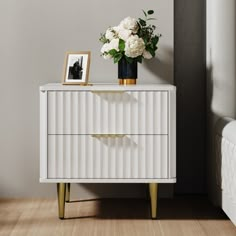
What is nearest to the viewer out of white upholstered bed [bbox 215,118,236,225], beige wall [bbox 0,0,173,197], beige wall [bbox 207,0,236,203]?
white upholstered bed [bbox 215,118,236,225]

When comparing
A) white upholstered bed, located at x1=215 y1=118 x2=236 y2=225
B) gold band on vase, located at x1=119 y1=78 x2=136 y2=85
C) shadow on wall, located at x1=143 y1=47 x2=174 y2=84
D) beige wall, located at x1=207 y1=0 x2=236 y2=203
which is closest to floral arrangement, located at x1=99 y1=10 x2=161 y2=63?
gold band on vase, located at x1=119 y1=78 x2=136 y2=85

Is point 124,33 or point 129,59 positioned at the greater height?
point 124,33

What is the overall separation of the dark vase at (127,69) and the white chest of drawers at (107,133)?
20 centimetres

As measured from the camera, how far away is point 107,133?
313cm

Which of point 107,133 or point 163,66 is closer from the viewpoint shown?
point 107,133

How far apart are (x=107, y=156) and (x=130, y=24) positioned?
0.67 m

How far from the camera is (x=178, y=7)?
3.66 metres

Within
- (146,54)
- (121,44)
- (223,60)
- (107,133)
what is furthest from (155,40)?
(107,133)

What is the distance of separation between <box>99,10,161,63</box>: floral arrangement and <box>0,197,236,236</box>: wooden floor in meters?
0.79

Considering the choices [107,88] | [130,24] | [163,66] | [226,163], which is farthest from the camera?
[163,66]

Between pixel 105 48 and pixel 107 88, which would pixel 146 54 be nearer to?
pixel 105 48

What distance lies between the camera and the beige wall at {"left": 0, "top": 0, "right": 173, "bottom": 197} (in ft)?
11.6

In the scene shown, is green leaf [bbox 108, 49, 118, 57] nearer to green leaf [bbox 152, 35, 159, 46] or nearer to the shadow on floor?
green leaf [bbox 152, 35, 159, 46]

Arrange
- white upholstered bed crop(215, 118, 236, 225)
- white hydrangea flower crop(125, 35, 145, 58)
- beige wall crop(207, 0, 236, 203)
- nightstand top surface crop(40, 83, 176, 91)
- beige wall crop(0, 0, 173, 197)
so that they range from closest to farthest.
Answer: white upholstered bed crop(215, 118, 236, 225) → nightstand top surface crop(40, 83, 176, 91) → white hydrangea flower crop(125, 35, 145, 58) → beige wall crop(207, 0, 236, 203) → beige wall crop(0, 0, 173, 197)
